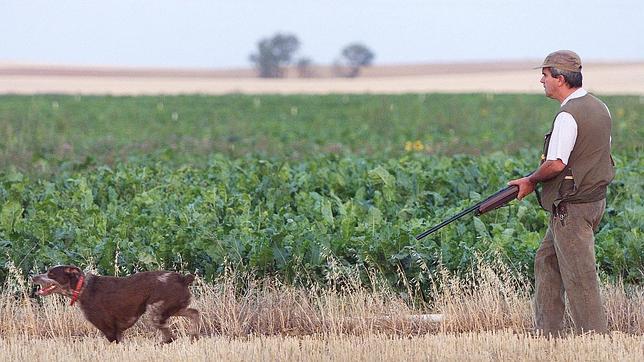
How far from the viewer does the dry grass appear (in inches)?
260

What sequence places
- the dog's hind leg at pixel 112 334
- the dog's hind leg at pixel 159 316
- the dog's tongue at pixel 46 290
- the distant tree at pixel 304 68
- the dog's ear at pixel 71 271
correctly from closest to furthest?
the dog's tongue at pixel 46 290
the dog's ear at pixel 71 271
the dog's hind leg at pixel 159 316
the dog's hind leg at pixel 112 334
the distant tree at pixel 304 68

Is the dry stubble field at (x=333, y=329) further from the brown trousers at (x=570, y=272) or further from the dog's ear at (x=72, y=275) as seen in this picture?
the dog's ear at (x=72, y=275)

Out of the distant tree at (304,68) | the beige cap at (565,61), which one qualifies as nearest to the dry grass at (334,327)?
the beige cap at (565,61)

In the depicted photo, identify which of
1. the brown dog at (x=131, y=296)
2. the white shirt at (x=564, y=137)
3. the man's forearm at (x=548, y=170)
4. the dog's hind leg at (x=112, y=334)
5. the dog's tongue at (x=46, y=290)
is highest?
the white shirt at (x=564, y=137)

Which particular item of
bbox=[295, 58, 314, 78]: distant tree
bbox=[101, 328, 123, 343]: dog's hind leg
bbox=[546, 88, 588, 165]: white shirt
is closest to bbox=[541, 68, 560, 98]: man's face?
bbox=[546, 88, 588, 165]: white shirt

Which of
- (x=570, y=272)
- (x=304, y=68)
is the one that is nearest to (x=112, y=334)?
(x=570, y=272)

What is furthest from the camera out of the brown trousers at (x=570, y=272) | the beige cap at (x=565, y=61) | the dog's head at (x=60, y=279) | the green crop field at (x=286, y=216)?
the green crop field at (x=286, y=216)

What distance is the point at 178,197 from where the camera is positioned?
12.0 meters

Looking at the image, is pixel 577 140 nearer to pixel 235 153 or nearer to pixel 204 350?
pixel 204 350

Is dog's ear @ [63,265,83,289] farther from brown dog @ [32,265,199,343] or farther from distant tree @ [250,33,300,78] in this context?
distant tree @ [250,33,300,78]

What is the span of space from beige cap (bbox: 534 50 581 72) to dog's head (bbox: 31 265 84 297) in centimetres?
329

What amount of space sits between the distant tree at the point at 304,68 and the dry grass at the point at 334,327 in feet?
266

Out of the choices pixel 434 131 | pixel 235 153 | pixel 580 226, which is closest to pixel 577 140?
pixel 580 226

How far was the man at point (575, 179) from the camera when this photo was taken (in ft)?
21.9
